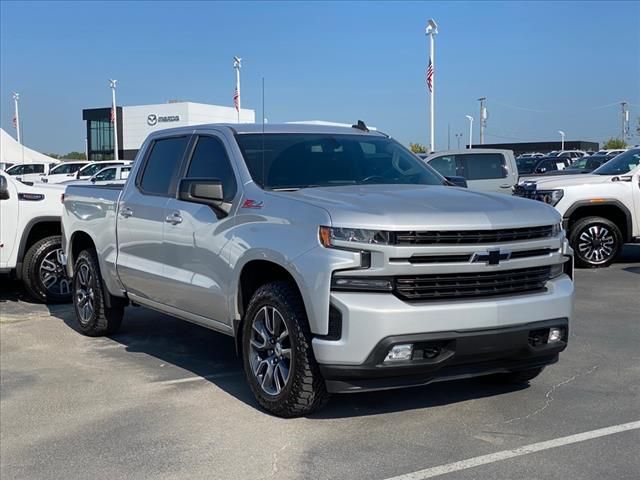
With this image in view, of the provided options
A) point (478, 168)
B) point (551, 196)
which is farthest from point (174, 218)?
point (478, 168)

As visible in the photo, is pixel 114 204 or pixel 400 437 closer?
pixel 400 437

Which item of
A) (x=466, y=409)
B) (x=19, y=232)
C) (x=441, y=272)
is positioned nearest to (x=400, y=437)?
(x=466, y=409)

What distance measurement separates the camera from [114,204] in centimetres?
689

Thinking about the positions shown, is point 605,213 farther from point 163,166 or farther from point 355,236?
point 355,236

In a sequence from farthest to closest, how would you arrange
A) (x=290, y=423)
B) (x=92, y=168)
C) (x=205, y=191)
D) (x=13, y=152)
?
(x=13, y=152) → (x=92, y=168) → (x=205, y=191) → (x=290, y=423)

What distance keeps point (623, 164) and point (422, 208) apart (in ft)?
27.3

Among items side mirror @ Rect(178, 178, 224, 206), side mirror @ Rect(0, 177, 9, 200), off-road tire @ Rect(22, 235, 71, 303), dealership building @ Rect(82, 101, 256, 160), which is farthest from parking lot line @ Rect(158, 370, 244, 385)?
dealership building @ Rect(82, 101, 256, 160)

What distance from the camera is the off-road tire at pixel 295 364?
442cm

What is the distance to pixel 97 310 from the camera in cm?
727

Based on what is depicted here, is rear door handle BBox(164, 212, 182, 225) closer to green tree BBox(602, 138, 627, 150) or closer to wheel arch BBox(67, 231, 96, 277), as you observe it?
wheel arch BBox(67, 231, 96, 277)

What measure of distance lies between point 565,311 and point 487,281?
651 millimetres

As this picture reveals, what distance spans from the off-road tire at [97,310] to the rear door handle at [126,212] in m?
0.85

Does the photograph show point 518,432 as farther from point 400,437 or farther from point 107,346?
point 107,346

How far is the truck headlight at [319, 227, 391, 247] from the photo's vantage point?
13.7ft
